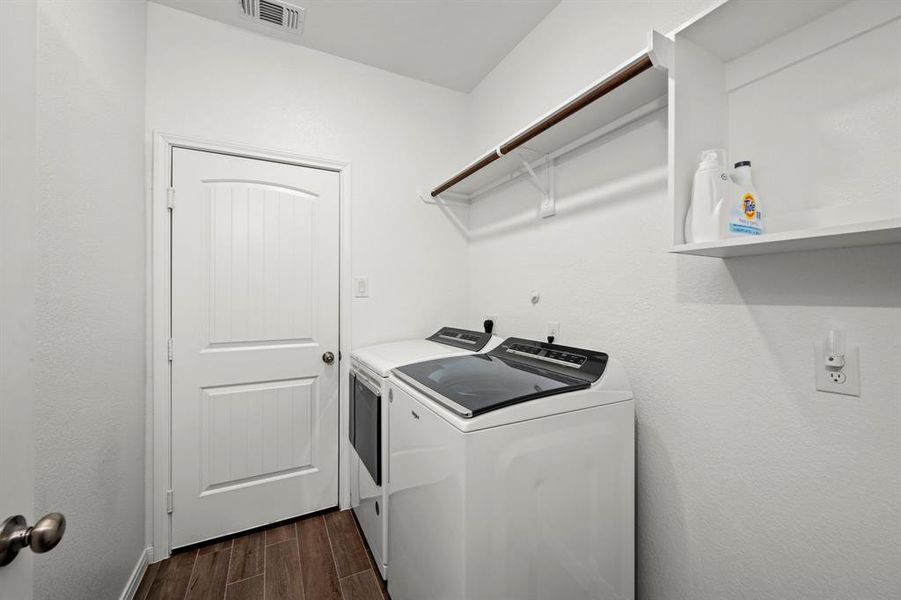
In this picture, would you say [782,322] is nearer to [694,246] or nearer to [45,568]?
[694,246]

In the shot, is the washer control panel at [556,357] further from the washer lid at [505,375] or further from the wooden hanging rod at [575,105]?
the wooden hanging rod at [575,105]

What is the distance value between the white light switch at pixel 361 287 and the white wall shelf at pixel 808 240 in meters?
1.67

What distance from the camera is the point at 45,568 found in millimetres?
947

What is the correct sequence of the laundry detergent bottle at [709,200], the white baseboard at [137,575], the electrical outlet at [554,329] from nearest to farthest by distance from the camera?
the laundry detergent bottle at [709,200]
the white baseboard at [137,575]
the electrical outlet at [554,329]

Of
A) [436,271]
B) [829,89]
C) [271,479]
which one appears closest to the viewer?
[829,89]

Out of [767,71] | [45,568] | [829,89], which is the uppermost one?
[767,71]

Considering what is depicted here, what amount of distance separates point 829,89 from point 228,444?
8.65ft

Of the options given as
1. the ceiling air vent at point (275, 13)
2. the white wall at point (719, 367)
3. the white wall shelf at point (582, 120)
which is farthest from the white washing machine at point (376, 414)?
the ceiling air vent at point (275, 13)

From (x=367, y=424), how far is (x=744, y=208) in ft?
5.31

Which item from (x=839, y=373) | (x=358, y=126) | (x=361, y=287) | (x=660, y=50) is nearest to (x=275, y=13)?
(x=358, y=126)

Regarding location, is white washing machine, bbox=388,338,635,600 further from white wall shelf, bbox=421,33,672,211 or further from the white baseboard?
the white baseboard

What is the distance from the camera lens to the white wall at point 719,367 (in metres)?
0.84

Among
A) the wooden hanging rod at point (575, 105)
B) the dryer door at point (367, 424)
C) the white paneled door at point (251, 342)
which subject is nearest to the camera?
the wooden hanging rod at point (575, 105)

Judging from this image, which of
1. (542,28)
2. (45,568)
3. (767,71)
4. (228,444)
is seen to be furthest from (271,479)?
(542,28)
